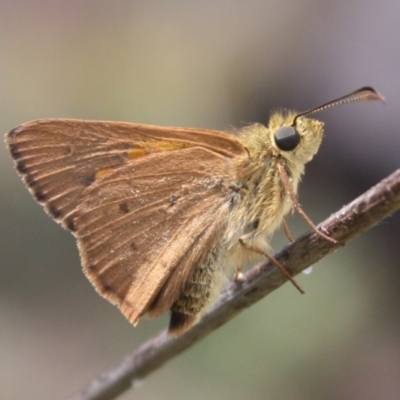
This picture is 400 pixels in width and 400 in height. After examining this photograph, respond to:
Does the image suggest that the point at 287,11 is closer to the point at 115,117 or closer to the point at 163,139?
the point at 115,117

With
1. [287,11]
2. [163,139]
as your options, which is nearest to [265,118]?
[287,11]

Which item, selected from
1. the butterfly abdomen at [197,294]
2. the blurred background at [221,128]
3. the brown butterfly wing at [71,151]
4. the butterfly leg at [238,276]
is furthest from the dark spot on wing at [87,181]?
the blurred background at [221,128]

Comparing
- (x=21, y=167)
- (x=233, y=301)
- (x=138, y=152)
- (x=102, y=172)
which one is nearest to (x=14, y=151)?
(x=21, y=167)

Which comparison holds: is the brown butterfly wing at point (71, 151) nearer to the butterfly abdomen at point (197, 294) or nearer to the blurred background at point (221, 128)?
the butterfly abdomen at point (197, 294)

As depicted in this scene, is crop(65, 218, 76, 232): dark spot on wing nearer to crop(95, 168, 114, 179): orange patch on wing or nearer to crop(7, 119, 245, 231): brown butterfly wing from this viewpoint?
crop(7, 119, 245, 231): brown butterfly wing

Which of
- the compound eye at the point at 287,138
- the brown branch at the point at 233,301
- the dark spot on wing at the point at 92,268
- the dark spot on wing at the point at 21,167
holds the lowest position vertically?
the brown branch at the point at 233,301

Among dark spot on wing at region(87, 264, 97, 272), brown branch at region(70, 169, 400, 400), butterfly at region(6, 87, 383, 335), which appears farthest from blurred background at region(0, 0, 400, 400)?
brown branch at region(70, 169, 400, 400)

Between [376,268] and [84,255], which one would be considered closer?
[84,255]

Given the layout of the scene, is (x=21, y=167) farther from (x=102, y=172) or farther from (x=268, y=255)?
(x=268, y=255)
